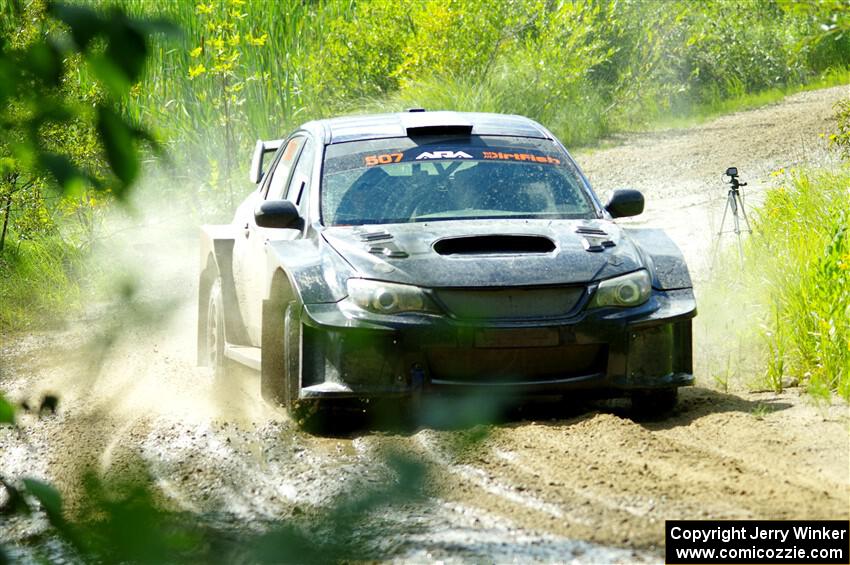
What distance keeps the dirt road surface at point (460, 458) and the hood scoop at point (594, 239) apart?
814 mm

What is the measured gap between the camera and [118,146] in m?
1.81

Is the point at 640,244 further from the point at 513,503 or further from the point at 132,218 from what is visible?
the point at 132,218

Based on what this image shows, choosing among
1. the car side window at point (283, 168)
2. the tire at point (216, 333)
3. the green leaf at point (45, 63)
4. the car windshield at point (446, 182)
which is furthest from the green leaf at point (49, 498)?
the tire at point (216, 333)

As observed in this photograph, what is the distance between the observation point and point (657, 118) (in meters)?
23.8

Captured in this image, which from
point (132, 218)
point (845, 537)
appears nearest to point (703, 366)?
point (845, 537)

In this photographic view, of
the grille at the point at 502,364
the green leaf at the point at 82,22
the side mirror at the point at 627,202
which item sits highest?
the green leaf at the point at 82,22

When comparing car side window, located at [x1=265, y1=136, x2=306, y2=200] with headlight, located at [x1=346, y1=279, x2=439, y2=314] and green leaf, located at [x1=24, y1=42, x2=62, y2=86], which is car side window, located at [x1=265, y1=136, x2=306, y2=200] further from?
green leaf, located at [x1=24, y1=42, x2=62, y2=86]

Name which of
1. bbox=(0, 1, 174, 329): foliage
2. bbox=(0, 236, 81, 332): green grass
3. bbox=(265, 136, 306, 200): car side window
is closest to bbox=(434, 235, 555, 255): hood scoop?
bbox=(265, 136, 306, 200): car side window

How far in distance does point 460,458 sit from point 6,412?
754mm

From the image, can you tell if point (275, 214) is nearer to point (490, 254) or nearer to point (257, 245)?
point (257, 245)

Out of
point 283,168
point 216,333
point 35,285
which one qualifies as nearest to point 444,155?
point 283,168

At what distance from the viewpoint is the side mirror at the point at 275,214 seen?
702 centimetres

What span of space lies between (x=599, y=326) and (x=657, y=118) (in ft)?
59.0

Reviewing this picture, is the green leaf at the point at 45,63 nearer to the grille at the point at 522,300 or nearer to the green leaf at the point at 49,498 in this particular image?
the green leaf at the point at 49,498
